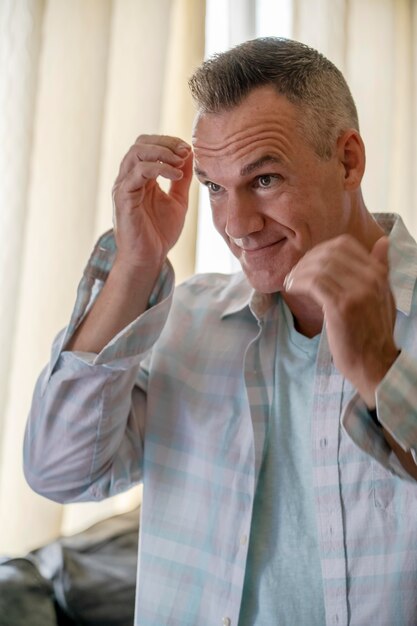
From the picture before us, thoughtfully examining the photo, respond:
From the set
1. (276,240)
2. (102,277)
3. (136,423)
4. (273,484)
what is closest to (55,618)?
(136,423)

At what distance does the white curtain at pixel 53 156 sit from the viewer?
1.81 m

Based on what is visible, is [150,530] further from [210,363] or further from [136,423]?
[210,363]

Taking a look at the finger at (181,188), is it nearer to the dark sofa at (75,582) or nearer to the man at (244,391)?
the man at (244,391)

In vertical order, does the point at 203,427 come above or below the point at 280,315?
below

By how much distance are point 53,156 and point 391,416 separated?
1045 mm

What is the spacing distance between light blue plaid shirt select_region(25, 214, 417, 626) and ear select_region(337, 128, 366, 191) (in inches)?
4.6

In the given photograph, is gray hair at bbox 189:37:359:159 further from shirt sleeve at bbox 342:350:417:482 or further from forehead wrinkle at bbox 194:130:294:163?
shirt sleeve at bbox 342:350:417:482

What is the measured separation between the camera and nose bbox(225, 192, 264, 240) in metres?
1.36

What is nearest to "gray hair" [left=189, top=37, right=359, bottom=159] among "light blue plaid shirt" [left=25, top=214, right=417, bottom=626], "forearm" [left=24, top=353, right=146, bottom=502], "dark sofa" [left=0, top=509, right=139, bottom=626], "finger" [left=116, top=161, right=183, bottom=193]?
"finger" [left=116, top=161, right=183, bottom=193]

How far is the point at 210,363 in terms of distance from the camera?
1544 millimetres

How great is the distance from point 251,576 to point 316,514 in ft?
0.47

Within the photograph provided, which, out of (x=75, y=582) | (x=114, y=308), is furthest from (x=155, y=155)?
(x=75, y=582)

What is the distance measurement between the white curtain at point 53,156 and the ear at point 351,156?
0.65 m

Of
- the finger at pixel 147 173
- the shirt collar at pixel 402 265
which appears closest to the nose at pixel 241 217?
the finger at pixel 147 173
